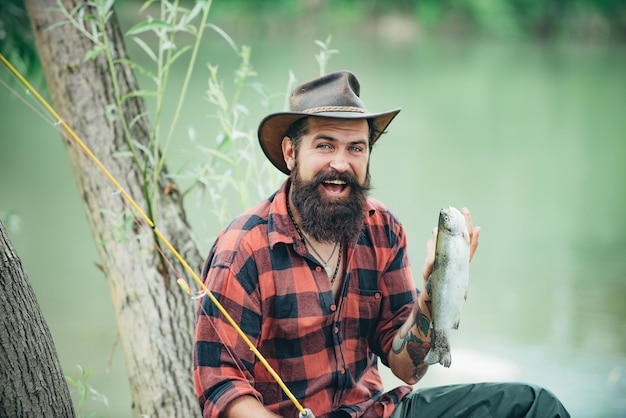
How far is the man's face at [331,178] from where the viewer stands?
91.9 inches

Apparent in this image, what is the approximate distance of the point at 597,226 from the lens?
9.03 metres

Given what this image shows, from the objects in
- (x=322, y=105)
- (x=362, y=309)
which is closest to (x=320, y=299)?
(x=362, y=309)

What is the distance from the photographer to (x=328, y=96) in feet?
7.72

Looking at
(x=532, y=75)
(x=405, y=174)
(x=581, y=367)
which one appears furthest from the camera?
(x=532, y=75)

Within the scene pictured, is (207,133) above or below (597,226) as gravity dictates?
above

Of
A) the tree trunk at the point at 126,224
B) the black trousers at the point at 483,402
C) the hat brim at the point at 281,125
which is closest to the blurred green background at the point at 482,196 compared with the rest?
the tree trunk at the point at 126,224

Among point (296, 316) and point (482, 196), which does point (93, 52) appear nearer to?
point (296, 316)

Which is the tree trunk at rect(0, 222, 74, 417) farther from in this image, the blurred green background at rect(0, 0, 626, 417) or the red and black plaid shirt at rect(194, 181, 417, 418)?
the blurred green background at rect(0, 0, 626, 417)

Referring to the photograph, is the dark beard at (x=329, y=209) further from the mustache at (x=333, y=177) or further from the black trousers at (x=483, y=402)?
the black trousers at (x=483, y=402)

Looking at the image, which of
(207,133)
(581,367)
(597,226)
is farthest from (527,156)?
(581,367)

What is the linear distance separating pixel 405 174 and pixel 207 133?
103 inches

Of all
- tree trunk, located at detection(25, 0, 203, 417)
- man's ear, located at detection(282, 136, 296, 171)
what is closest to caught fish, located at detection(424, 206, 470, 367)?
man's ear, located at detection(282, 136, 296, 171)

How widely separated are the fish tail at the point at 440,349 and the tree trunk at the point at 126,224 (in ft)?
4.03

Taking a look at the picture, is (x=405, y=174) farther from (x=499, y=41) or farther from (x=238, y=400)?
(x=499, y=41)
